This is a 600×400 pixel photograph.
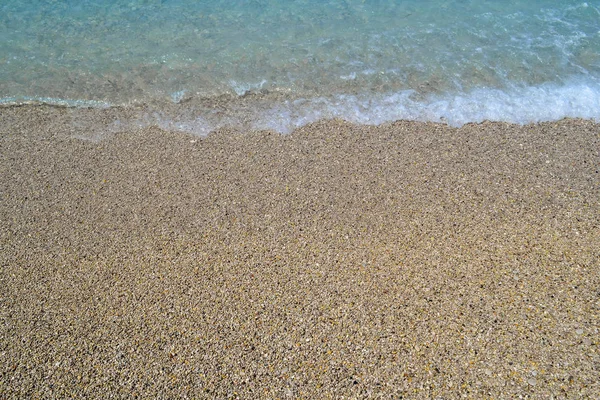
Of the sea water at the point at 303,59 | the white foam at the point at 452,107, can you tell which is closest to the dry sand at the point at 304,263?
the white foam at the point at 452,107

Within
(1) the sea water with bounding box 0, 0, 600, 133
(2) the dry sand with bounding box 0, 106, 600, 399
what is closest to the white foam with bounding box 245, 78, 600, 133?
(1) the sea water with bounding box 0, 0, 600, 133

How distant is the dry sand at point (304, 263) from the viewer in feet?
15.3

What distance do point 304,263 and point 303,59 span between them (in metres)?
5.46

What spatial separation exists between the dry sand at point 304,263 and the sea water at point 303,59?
883 mm

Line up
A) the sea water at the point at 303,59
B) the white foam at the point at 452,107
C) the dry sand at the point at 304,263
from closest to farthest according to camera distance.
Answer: the dry sand at the point at 304,263 → the white foam at the point at 452,107 → the sea water at the point at 303,59

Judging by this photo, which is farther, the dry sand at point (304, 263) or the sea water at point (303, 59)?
the sea water at point (303, 59)

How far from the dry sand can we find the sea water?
2.90 feet

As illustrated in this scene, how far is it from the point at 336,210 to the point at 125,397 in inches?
121

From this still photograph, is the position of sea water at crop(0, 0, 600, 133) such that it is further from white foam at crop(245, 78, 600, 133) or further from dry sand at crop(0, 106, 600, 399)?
dry sand at crop(0, 106, 600, 399)

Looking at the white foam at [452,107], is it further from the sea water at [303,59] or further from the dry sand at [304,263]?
the dry sand at [304,263]

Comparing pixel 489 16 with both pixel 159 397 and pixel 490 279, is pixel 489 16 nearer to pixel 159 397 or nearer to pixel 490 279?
pixel 490 279

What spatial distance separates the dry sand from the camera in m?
4.65

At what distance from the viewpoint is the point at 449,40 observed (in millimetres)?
10469

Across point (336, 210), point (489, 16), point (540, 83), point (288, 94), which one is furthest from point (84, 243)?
point (489, 16)
